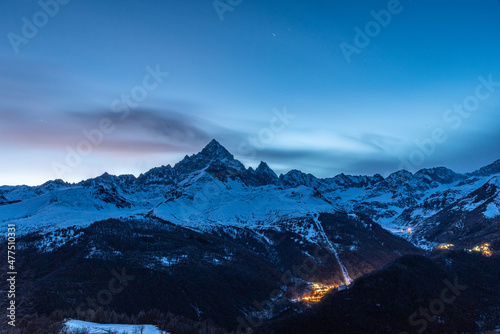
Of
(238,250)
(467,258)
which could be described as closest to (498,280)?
Result: (467,258)

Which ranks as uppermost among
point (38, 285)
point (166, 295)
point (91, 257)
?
point (91, 257)

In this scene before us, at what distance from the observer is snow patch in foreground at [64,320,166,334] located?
70.4 ft

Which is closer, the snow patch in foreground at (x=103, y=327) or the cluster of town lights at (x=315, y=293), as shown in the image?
the snow patch in foreground at (x=103, y=327)

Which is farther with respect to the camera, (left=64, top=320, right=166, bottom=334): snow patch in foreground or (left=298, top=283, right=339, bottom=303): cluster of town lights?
(left=298, top=283, right=339, bottom=303): cluster of town lights

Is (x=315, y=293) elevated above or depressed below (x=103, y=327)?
below

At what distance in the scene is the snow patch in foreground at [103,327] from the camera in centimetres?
2147

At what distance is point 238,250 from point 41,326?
151552 mm

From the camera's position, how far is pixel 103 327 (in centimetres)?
2273

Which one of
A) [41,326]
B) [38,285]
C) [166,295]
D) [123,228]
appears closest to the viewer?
[41,326]

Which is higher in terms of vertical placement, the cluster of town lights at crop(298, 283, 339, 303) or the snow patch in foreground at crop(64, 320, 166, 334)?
the snow patch in foreground at crop(64, 320, 166, 334)

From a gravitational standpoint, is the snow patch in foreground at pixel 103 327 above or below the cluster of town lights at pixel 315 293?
above

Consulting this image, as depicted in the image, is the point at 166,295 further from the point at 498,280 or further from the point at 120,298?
the point at 498,280

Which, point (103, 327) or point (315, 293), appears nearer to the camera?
point (103, 327)

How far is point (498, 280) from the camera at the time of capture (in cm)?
→ 7850
